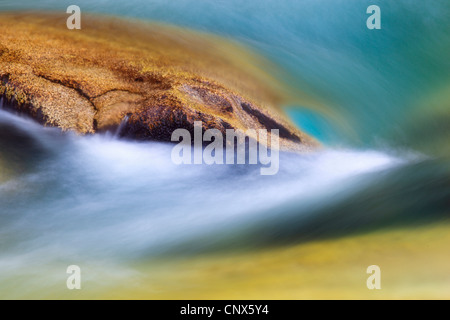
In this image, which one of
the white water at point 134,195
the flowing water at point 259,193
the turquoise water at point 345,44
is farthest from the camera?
the turquoise water at point 345,44

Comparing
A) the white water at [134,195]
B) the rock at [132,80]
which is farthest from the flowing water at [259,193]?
the rock at [132,80]

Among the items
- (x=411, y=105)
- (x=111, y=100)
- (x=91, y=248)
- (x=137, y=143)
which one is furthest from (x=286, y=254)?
(x=411, y=105)

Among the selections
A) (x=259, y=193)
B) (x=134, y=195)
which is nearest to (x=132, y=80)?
(x=134, y=195)

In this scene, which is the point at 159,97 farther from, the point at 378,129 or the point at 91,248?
the point at 378,129

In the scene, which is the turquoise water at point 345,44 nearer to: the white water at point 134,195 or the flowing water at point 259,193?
the flowing water at point 259,193

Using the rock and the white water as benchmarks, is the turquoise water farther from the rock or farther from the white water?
the white water

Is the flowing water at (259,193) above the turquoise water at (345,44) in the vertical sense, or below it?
below

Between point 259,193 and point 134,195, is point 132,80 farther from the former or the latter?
point 259,193

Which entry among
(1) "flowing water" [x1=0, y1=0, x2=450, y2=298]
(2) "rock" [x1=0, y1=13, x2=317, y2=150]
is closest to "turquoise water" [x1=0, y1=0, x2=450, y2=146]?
(1) "flowing water" [x1=0, y1=0, x2=450, y2=298]
